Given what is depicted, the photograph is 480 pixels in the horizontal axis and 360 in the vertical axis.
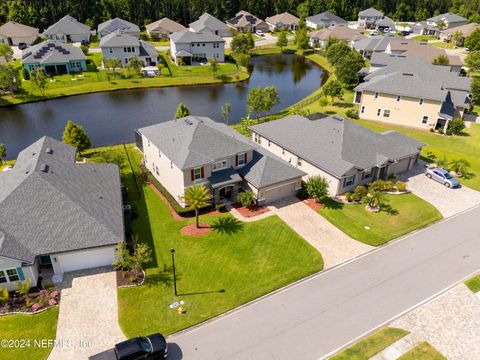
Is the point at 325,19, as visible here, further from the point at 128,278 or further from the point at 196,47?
the point at 128,278

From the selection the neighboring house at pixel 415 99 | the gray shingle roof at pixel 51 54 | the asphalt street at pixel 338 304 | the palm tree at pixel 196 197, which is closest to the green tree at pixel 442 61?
the neighboring house at pixel 415 99

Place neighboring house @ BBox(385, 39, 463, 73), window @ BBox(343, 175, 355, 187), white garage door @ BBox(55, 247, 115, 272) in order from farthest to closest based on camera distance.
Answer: neighboring house @ BBox(385, 39, 463, 73)
window @ BBox(343, 175, 355, 187)
white garage door @ BBox(55, 247, 115, 272)

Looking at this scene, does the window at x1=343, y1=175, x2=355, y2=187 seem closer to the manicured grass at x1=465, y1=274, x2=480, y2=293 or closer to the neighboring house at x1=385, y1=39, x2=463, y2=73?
the manicured grass at x1=465, y1=274, x2=480, y2=293

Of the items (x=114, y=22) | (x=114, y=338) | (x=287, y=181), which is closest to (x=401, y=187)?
(x=287, y=181)

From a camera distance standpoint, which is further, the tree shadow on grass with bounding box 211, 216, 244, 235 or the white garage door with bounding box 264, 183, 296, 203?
the white garage door with bounding box 264, 183, 296, 203

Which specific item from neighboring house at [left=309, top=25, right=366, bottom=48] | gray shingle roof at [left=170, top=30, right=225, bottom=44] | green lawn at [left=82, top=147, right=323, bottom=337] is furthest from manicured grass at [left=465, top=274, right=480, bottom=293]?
neighboring house at [left=309, top=25, right=366, bottom=48]

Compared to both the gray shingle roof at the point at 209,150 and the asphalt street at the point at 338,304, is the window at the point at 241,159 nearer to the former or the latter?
the gray shingle roof at the point at 209,150
